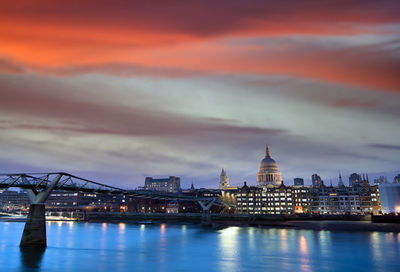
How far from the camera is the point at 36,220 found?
64.3 metres

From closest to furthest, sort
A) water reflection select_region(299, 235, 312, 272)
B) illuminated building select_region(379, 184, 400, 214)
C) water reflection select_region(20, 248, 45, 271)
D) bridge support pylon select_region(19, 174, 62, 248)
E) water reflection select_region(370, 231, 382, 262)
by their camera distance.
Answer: water reflection select_region(20, 248, 45, 271) → water reflection select_region(299, 235, 312, 272) → water reflection select_region(370, 231, 382, 262) → bridge support pylon select_region(19, 174, 62, 248) → illuminated building select_region(379, 184, 400, 214)

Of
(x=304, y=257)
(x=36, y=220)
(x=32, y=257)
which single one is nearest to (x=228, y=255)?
(x=304, y=257)

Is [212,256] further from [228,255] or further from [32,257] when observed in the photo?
[32,257]

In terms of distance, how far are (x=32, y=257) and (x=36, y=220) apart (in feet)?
21.9

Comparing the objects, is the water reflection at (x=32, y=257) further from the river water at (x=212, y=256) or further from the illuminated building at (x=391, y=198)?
the illuminated building at (x=391, y=198)

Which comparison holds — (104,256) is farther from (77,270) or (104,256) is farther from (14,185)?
(14,185)

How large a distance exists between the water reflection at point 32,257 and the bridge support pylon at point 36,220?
5.74ft

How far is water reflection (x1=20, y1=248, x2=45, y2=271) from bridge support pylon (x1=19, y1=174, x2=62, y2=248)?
68.9 inches

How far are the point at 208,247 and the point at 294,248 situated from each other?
18719 millimetres

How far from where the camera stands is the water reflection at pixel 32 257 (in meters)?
53.9

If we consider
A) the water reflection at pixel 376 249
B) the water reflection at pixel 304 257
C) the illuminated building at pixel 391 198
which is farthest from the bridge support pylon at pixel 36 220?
the illuminated building at pixel 391 198

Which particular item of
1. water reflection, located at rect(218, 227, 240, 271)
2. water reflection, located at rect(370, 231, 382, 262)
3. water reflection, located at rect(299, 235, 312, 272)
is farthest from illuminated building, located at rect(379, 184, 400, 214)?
water reflection, located at rect(218, 227, 240, 271)

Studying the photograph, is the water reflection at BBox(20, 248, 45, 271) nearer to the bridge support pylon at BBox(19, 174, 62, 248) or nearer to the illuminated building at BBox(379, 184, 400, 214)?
the bridge support pylon at BBox(19, 174, 62, 248)

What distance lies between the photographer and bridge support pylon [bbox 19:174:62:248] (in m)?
64.2
